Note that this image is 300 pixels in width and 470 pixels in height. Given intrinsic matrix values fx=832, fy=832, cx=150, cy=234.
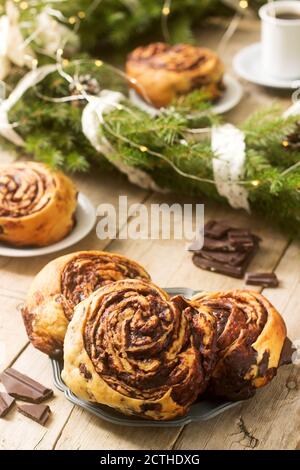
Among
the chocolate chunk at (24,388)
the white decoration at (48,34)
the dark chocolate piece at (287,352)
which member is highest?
the white decoration at (48,34)

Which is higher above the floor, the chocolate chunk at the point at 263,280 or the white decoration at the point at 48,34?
the white decoration at the point at 48,34

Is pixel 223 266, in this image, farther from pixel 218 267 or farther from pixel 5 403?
pixel 5 403

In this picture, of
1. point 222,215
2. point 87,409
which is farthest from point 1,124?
point 87,409

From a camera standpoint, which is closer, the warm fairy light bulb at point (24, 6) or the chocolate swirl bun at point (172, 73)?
the chocolate swirl bun at point (172, 73)

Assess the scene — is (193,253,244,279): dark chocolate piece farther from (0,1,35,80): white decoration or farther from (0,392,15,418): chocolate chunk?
(0,1,35,80): white decoration

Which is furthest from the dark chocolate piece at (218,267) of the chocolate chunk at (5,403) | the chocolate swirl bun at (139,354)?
the chocolate chunk at (5,403)

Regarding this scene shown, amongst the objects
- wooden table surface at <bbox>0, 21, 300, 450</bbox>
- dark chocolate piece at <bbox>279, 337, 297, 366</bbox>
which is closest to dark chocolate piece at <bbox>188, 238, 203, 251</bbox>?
wooden table surface at <bbox>0, 21, 300, 450</bbox>

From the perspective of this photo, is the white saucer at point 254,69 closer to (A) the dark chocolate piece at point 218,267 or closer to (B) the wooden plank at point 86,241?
(B) the wooden plank at point 86,241
